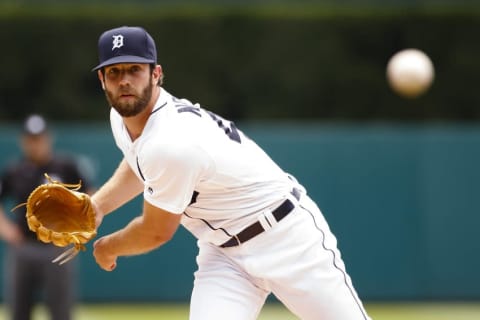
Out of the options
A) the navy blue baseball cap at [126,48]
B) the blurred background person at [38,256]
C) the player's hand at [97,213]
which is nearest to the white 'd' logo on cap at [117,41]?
the navy blue baseball cap at [126,48]

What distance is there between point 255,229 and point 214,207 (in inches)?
10.1

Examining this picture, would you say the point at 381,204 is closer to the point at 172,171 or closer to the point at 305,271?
the point at 305,271

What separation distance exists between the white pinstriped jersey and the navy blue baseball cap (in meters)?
0.30

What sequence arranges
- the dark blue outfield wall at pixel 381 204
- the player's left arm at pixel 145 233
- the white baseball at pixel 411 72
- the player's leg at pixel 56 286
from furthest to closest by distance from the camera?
the dark blue outfield wall at pixel 381 204 < the white baseball at pixel 411 72 < the player's leg at pixel 56 286 < the player's left arm at pixel 145 233

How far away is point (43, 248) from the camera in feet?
32.7

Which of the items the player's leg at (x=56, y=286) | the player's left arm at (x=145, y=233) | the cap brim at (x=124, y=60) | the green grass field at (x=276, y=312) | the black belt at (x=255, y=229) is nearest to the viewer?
the cap brim at (x=124, y=60)

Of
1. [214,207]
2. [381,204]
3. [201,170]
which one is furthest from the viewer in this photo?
[381,204]

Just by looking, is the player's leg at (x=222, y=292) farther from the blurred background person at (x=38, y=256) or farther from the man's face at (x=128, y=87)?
the blurred background person at (x=38, y=256)

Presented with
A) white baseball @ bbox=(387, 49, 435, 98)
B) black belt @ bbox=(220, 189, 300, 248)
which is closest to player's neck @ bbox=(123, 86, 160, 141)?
black belt @ bbox=(220, 189, 300, 248)

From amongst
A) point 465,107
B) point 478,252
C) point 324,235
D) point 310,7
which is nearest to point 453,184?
point 478,252

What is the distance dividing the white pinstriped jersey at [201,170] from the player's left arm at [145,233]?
0.17 feet

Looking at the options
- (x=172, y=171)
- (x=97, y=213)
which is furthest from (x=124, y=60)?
(x=97, y=213)

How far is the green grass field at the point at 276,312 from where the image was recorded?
1260cm

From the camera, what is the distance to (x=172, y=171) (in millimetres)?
5535
